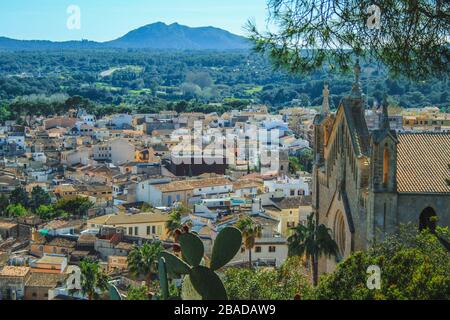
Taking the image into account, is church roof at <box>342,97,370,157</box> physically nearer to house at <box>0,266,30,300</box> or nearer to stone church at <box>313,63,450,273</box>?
stone church at <box>313,63,450,273</box>

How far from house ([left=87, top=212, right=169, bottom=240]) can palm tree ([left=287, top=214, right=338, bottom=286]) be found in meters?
17.6

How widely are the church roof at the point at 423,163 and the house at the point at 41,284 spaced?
1444cm

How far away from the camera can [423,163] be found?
53.3 feet

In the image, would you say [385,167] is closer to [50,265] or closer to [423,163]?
[423,163]

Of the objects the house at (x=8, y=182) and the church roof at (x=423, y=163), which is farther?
the house at (x=8, y=182)

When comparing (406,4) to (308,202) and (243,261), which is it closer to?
(243,261)

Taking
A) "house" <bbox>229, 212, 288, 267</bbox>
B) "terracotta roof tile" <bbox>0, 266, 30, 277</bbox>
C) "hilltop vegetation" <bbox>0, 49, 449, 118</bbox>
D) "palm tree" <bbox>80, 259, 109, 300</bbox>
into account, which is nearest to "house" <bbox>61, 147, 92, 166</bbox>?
"hilltop vegetation" <bbox>0, 49, 449, 118</bbox>

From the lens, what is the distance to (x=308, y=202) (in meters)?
40.7

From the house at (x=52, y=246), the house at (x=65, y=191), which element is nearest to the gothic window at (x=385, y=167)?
the house at (x=52, y=246)

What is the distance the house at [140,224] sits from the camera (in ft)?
121

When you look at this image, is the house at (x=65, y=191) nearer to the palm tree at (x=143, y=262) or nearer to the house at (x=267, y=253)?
the house at (x=267, y=253)

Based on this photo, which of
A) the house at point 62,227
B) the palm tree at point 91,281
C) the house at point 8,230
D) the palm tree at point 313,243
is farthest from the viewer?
the house at point 8,230
